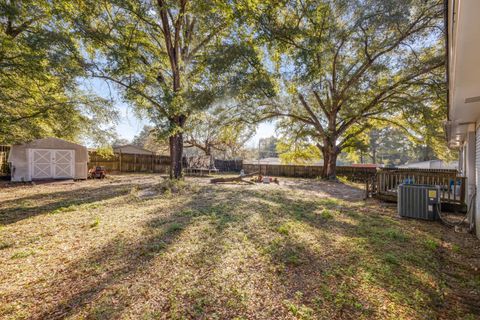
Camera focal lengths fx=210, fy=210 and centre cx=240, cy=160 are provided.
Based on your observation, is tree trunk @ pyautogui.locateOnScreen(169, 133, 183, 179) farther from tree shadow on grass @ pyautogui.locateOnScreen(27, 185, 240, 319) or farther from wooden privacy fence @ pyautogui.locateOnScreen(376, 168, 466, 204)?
wooden privacy fence @ pyautogui.locateOnScreen(376, 168, 466, 204)


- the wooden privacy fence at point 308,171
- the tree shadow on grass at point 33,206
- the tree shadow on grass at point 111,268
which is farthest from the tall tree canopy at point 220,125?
the tree shadow on grass at point 111,268

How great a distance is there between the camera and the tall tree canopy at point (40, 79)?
632cm

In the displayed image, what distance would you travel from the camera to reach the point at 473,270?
117 inches

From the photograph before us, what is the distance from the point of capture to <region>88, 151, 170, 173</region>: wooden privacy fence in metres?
16.8

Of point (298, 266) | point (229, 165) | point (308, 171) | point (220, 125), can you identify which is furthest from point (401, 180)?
point (229, 165)

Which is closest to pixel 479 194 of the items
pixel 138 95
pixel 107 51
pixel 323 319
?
pixel 323 319

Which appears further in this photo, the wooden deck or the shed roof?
the shed roof

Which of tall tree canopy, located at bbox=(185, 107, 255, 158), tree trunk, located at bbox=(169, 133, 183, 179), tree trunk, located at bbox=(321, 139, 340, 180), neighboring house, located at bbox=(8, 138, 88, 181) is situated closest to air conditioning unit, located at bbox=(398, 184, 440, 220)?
tall tree canopy, located at bbox=(185, 107, 255, 158)

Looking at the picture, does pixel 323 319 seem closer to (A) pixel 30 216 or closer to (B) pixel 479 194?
(B) pixel 479 194

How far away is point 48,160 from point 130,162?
273 inches

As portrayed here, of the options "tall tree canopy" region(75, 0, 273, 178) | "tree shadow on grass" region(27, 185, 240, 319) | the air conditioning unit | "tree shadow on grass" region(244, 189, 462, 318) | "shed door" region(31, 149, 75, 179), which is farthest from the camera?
"shed door" region(31, 149, 75, 179)

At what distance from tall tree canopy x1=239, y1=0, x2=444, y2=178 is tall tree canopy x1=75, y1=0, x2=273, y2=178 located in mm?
1490

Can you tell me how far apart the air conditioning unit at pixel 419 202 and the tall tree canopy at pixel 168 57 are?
5.99 metres

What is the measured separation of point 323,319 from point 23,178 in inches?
604
